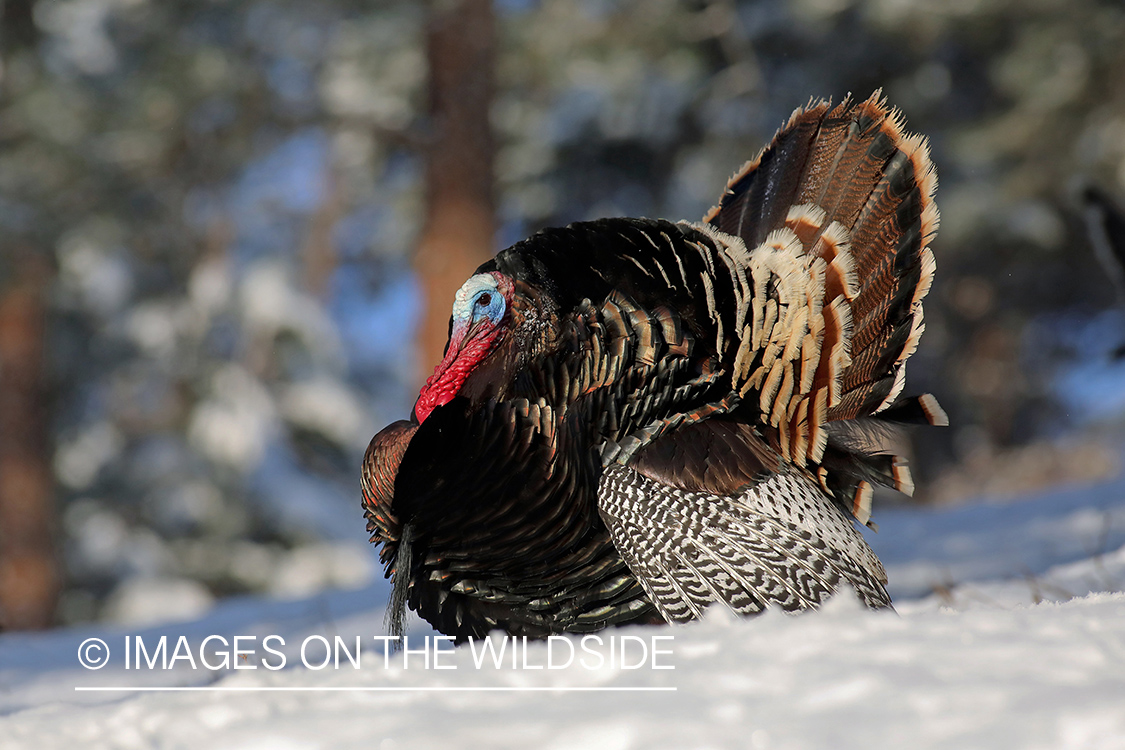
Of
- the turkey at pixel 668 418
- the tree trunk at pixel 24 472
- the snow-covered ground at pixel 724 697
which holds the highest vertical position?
the tree trunk at pixel 24 472

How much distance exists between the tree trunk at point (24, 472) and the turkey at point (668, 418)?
31.0 feet

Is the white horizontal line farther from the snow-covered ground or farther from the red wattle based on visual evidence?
the red wattle

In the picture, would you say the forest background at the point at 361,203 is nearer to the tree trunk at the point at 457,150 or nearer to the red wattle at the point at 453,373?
the tree trunk at the point at 457,150

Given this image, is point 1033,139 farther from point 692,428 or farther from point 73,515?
point 73,515

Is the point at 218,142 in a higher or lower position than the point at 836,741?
higher

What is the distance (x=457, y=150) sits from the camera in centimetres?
753

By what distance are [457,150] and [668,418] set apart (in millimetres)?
5461

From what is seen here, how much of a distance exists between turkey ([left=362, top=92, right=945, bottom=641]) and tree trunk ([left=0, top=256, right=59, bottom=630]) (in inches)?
372

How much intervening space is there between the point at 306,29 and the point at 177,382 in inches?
224

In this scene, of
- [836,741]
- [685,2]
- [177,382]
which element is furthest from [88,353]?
[836,741]

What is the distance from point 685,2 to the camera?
35.9 ft

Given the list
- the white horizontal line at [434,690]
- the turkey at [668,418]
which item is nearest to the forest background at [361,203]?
the turkey at [668,418]

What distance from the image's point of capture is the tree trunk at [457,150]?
729cm

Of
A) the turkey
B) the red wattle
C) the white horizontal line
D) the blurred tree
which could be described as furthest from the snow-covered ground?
the blurred tree
